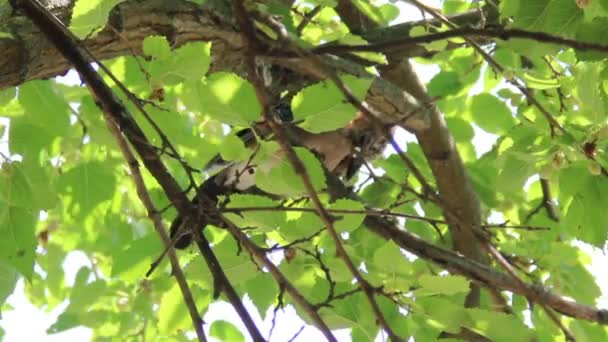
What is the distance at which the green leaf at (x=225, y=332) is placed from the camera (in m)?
1.85

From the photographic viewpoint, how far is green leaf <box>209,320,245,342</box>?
185 centimetres

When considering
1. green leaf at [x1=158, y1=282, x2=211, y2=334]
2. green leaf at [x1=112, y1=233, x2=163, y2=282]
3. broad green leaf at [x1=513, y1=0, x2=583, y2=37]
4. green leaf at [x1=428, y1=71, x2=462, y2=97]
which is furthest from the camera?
green leaf at [x1=428, y1=71, x2=462, y2=97]

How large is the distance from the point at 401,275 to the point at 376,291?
0.27 ft

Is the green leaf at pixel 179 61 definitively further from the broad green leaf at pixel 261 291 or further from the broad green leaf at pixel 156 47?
the broad green leaf at pixel 261 291

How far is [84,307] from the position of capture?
2.33 metres

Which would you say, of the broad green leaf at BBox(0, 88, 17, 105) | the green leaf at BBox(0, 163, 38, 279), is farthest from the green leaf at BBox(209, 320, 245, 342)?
the broad green leaf at BBox(0, 88, 17, 105)

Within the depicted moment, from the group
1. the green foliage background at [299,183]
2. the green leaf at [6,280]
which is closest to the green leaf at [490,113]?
the green foliage background at [299,183]

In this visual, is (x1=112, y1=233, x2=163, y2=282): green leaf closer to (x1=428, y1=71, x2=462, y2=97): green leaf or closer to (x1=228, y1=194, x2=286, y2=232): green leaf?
(x1=228, y1=194, x2=286, y2=232): green leaf

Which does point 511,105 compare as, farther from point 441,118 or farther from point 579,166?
point 579,166

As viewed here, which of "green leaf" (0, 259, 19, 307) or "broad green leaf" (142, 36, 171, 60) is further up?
"broad green leaf" (142, 36, 171, 60)

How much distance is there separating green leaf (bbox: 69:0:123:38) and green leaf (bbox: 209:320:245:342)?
2.95 feet

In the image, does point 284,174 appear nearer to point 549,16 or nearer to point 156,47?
point 156,47

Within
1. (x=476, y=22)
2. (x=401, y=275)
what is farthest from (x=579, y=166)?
(x=476, y=22)

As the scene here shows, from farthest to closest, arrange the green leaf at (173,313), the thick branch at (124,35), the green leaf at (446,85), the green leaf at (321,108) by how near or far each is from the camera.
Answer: the green leaf at (446,85)
the green leaf at (173,313)
the thick branch at (124,35)
the green leaf at (321,108)
